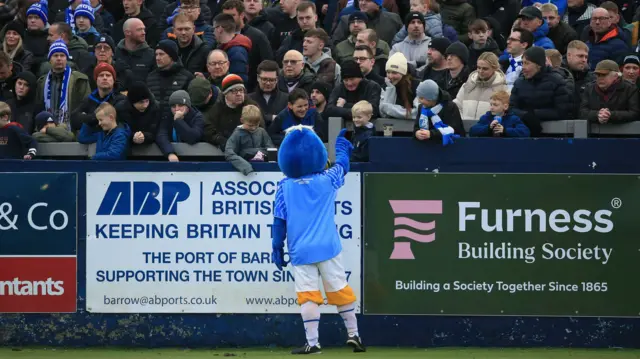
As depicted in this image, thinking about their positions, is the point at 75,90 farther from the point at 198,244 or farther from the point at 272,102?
the point at 198,244

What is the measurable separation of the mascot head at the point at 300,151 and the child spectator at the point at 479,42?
15.4 ft

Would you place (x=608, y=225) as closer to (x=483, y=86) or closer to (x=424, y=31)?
(x=483, y=86)

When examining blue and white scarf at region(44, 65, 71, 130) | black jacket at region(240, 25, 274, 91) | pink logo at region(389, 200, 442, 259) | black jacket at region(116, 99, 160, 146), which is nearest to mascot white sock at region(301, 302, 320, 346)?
pink logo at region(389, 200, 442, 259)

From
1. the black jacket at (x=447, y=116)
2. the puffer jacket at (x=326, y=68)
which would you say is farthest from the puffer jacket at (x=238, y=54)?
the black jacket at (x=447, y=116)

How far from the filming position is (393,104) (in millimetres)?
11680

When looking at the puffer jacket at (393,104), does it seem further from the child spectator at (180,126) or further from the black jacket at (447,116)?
the child spectator at (180,126)

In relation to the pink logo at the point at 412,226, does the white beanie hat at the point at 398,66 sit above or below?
above

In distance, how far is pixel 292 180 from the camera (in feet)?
33.6

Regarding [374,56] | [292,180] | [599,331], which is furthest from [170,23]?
[599,331]

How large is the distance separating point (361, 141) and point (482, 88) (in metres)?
1.67

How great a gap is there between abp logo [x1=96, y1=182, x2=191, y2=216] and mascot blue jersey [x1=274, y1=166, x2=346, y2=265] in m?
1.25

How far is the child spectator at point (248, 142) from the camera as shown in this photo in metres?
11.1

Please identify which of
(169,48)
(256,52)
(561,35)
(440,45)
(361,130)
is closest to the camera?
(361,130)

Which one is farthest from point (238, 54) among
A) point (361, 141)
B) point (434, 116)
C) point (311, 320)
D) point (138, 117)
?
point (311, 320)
